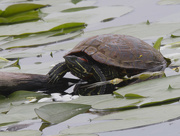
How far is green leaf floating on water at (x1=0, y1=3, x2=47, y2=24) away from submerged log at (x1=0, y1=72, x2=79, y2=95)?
256cm

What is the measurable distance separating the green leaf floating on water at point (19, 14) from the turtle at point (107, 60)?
2.52 meters

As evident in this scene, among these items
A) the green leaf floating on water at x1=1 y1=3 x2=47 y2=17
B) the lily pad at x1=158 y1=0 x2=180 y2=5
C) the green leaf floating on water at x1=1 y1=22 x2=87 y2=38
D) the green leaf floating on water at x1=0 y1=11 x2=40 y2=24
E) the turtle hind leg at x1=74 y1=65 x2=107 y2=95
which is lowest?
the turtle hind leg at x1=74 y1=65 x2=107 y2=95

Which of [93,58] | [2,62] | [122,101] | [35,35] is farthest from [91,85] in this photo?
[35,35]

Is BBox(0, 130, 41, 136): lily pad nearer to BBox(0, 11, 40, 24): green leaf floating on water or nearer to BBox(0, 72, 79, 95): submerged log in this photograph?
BBox(0, 72, 79, 95): submerged log

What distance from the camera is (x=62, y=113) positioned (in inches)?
107

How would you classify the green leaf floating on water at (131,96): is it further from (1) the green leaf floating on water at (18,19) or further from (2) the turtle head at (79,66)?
(1) the green leaf floating on water at (18,19)

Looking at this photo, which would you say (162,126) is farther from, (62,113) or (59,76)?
(59,76)

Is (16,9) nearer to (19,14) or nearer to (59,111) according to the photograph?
(19,14)

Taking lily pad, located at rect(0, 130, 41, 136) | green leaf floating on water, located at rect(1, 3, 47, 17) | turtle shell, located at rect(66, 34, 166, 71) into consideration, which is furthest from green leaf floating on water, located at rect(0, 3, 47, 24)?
lily pad, located at rect(0, 130, 41, 136)

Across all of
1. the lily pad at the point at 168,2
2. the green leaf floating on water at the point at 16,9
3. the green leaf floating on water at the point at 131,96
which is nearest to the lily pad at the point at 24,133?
the green leaf floating on water at the point at 131,96

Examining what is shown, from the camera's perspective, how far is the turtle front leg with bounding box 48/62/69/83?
366 cm

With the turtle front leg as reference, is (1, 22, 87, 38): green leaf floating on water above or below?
above

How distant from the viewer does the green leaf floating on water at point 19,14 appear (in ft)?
20.1

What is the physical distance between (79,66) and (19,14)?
3136 mm
